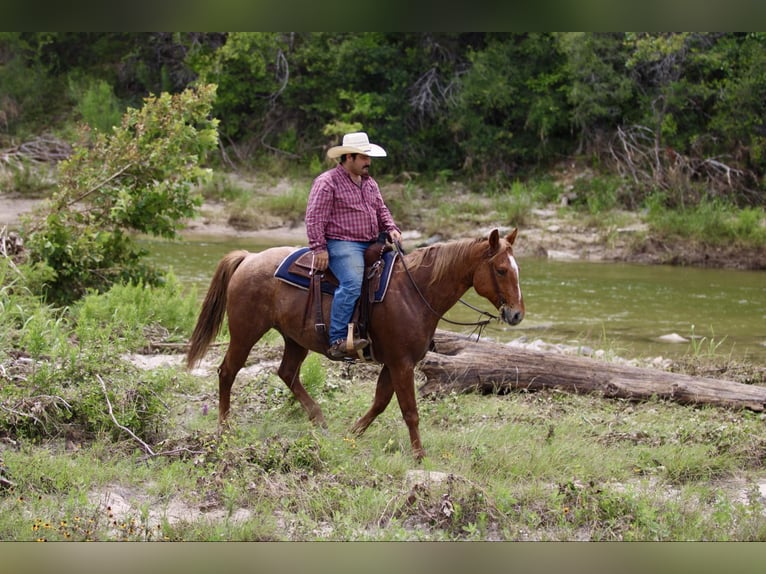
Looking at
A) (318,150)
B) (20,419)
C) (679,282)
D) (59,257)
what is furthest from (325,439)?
(318,150)

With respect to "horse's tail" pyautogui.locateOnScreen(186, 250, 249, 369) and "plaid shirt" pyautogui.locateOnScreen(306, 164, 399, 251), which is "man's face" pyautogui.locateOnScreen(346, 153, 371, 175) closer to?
"plaid shirt" pyautogui.locateOnScreen(306, 164, 399, 251)

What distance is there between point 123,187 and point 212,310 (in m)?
4.20

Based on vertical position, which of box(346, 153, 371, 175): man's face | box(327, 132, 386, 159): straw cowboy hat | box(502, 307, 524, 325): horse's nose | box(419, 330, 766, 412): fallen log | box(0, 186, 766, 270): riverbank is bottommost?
box(0, 186, 766, 270): riverbank

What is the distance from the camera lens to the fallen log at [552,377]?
8297mm

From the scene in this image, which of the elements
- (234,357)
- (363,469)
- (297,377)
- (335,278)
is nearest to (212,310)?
(234,357)

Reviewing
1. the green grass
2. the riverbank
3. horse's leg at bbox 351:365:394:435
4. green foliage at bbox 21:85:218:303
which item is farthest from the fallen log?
the riverbank

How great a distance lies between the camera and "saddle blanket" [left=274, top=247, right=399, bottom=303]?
655 centimetres

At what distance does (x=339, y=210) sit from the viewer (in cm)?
657

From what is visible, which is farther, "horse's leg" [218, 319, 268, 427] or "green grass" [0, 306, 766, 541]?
"horse's leg" [218, 319, 268, 427]

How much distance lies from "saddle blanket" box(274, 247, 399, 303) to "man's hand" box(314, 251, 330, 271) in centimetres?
15

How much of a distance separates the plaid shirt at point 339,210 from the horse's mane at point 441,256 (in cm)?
43

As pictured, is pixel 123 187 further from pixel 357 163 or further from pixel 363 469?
pixel 363 469

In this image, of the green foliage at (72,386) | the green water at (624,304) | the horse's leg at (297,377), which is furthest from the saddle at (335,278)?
the green water at (624,304)

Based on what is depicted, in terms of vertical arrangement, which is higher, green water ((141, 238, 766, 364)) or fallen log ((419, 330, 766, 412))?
fallen log ((419, 330, 766, 412))
